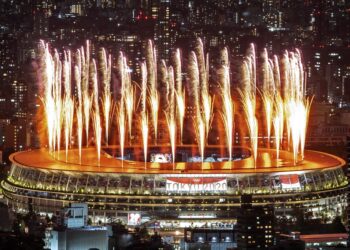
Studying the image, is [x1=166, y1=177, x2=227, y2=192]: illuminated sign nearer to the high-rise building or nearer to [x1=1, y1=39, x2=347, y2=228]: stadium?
[x1=1, y1=39, x2=347, y2=228]: stadium

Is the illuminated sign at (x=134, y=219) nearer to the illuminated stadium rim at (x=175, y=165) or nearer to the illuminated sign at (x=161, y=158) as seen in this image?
the illuminated stadium rim at (x=175, y=165)

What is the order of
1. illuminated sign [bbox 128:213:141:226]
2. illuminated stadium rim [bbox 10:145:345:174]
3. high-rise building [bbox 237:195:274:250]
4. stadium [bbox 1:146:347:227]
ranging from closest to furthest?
high-rise building [bbox 237:195:274:250] < illuminated sign [bbox 128:213:141:226] < stadium [bbox 1:146:347:227] < illuminated stadium rim [bbox 10:145:345:174]

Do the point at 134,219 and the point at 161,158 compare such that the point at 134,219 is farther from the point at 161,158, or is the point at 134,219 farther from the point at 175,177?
the point at 161,158

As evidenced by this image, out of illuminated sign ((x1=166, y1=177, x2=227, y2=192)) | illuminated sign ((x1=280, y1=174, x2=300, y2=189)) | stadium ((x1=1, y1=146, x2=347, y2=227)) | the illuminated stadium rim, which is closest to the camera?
stadium ((x1=1, y1=146, x2=347, y2=227))

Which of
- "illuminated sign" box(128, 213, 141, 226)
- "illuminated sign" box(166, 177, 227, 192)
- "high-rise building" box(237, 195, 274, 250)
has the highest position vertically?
"illuminated sign" box(166, 177, 227, 192)

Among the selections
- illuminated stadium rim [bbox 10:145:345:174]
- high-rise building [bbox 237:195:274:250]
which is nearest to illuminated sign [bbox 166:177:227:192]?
illuminated stadium rim [bbox 10:145:345:174]

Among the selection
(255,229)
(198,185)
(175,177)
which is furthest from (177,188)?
(255,229)

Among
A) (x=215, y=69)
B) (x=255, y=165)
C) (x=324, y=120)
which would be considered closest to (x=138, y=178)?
(x=255, y=165)

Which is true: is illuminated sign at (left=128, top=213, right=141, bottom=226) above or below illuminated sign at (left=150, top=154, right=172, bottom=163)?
below

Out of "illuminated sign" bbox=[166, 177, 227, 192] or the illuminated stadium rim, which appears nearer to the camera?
"illuminated sign" bbox=[166, 177, 227, 192]
